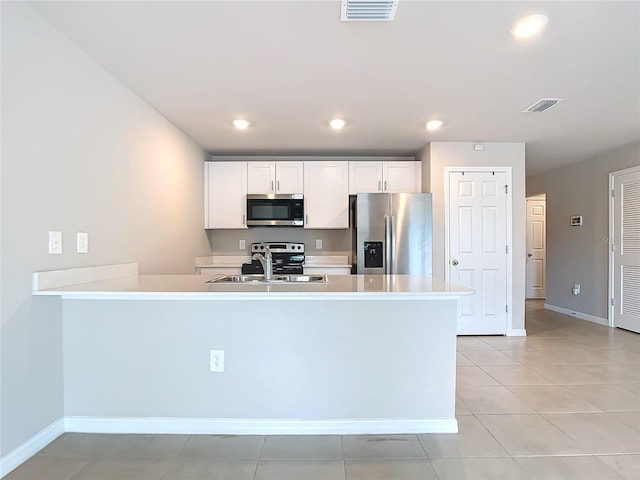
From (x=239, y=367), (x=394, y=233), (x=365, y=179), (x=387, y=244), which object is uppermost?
(x=365, y=179)

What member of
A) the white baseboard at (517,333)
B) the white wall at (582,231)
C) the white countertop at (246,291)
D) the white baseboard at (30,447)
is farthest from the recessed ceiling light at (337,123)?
the white wall at (582,231)

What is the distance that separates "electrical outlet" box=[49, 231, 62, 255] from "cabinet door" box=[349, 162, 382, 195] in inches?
124

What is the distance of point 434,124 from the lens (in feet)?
11.7

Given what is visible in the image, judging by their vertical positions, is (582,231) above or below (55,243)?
above

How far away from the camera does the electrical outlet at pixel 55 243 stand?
197cm

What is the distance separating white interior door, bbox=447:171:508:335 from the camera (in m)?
4.31

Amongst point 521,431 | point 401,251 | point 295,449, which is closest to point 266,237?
point 401,251

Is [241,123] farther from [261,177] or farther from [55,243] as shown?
[55,243]

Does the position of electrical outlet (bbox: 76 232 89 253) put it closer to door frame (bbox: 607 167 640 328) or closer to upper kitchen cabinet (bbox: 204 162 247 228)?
upper kitchen cabinet (bbox: 204 162 247 228)

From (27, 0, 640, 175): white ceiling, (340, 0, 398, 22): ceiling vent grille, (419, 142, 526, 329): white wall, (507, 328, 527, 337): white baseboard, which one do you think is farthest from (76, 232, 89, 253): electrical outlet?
(507, 328, 527, 337): white baseboard

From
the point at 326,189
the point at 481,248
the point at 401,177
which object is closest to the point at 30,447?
the point at 326,189

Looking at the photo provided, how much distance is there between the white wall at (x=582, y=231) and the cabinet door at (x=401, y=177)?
2.56 m

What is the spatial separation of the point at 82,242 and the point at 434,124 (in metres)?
3.09

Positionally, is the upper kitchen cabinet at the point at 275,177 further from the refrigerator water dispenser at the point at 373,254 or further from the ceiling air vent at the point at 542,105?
the ceiling air vent at the point at 542,105
